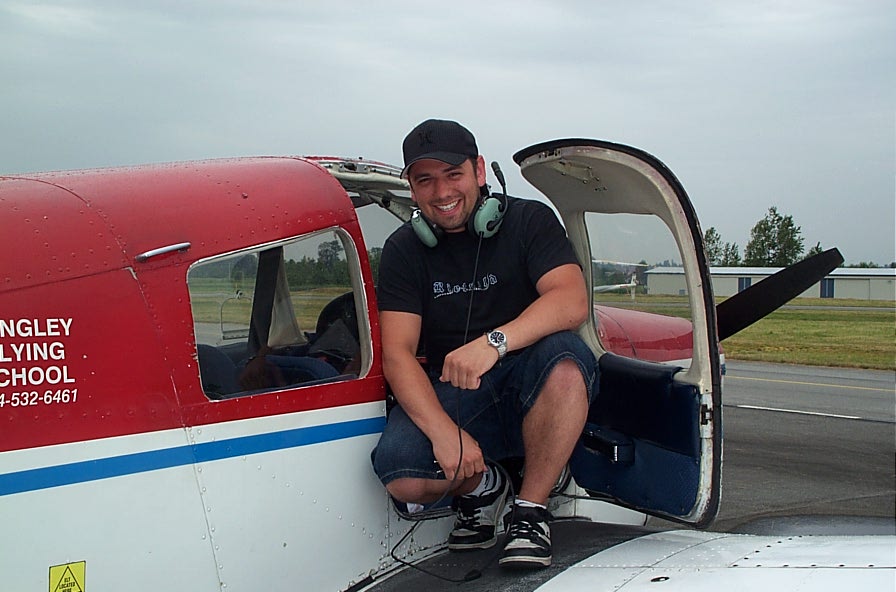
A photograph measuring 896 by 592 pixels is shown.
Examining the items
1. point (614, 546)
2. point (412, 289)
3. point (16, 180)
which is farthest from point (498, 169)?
point (16, 180)

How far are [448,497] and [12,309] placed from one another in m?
1.81

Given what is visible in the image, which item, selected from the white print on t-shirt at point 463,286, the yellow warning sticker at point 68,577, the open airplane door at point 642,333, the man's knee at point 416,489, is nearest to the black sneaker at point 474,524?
the man's knee at point 416,489

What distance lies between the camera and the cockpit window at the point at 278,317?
10.2 ft

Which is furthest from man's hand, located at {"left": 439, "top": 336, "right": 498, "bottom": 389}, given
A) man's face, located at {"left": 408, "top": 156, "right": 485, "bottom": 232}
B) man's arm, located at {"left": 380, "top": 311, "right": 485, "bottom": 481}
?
man's face, located at {"left": 408, "top": 156, "right": 485, "bottom": 232}

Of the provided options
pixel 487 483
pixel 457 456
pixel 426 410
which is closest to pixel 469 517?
pixel 487 483

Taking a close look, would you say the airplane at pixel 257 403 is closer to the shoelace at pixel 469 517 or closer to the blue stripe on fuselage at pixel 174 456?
the blue stripe on fuselage at pixel 174 456

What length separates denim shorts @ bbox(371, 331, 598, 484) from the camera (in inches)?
132

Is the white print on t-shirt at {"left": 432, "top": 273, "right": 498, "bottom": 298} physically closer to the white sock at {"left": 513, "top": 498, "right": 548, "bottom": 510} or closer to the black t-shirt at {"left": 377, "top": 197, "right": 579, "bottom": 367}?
the black t-shirt at {"left": 377, "top": 197, "right": 579, "bottom": 367}

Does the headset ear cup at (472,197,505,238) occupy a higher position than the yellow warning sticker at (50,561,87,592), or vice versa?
the headset ear cup at (472,197,505,238)

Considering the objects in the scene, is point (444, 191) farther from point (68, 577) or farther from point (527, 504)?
point (68, 577)

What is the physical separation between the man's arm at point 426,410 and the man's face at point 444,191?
494mm

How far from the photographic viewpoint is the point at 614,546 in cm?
350

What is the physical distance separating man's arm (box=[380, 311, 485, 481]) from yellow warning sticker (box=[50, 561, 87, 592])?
123 cm

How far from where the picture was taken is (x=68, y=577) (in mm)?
2633
